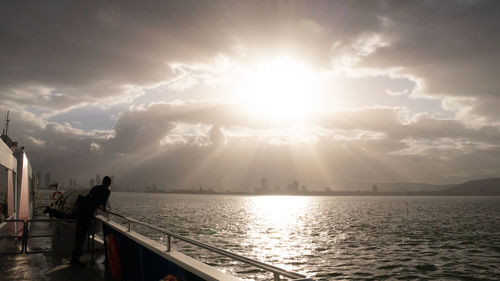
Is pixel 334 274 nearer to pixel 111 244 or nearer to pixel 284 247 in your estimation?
pixel 284 247

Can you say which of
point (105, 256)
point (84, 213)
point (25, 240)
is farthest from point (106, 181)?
point (25, 240)

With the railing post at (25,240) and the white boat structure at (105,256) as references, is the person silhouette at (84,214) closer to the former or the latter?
the white boat structure at (105,256)

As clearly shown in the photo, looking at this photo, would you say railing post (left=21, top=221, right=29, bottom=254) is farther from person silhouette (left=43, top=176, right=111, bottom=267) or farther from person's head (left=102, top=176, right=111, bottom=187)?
person's head (left=102, top=176, right=111, bottom=187)

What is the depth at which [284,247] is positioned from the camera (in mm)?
35875

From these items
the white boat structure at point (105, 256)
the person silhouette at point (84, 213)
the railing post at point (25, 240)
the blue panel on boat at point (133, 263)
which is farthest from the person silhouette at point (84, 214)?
the railing post at point (25, 240)

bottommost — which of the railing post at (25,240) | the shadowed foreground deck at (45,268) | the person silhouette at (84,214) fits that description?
the shadowed foreground deck at (45,268)

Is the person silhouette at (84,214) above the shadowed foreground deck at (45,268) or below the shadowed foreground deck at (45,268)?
above

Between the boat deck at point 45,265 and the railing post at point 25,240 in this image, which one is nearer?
the boat deck at point 45,265

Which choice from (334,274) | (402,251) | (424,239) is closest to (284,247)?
(402,251)

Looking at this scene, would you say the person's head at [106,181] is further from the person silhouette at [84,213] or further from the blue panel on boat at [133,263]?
the blue panel on boat at [133,263]

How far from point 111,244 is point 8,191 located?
7577mm

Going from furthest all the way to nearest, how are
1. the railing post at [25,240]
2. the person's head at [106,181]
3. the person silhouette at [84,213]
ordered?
the railing post at [25,240], the person's head at [106,181], the person silhouette at [84,213]

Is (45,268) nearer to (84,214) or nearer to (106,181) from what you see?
(84,214)

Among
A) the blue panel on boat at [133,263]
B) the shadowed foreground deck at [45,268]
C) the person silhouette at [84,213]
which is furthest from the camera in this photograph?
the person silhouette at [84,213]
